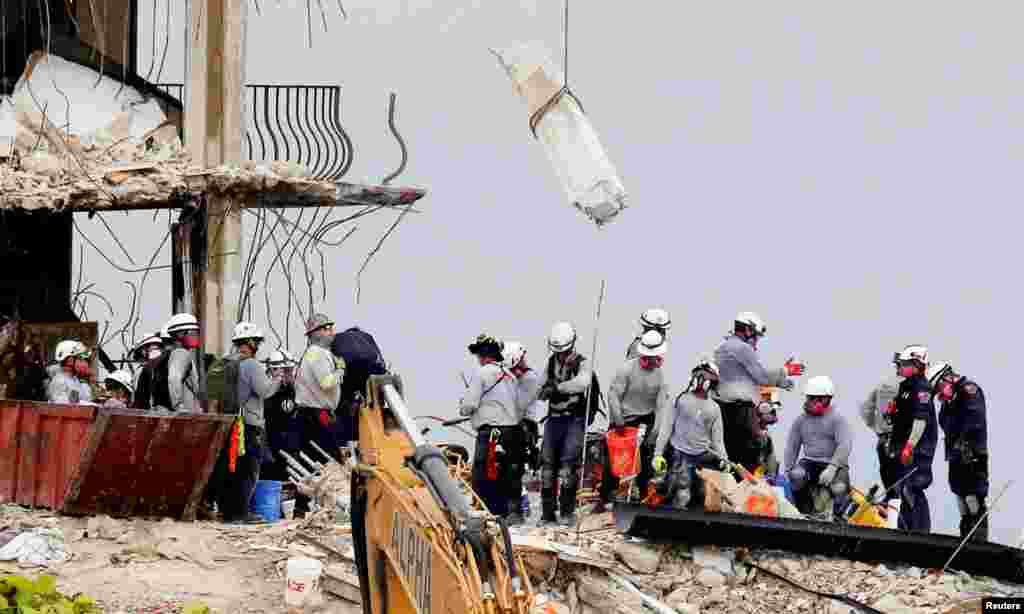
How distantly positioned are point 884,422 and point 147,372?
7215 mm

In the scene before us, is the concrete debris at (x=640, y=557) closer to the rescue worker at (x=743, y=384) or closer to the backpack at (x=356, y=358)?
the rescue worker at (x=743, y=384)

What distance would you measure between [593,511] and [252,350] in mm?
3557

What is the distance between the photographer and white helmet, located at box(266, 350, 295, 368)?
1889 cm

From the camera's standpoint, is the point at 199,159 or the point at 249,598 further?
the point at 199,159

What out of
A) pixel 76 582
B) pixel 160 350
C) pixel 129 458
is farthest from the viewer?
pixel 160 350

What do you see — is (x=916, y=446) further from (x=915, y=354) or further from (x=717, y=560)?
(x=717, y=560)

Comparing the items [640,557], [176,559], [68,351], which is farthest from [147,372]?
[640,557]

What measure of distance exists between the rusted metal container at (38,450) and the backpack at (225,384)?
145cm

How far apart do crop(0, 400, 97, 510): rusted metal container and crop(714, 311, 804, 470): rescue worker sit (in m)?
5.84

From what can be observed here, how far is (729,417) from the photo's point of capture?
17.9 m

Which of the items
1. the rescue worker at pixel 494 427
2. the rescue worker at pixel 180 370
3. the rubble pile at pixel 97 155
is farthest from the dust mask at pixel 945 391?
the rubble pile at pixel 97 155

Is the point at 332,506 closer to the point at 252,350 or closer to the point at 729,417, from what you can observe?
the point at 252,350

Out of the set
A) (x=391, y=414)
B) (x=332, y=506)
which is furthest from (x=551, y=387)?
(x=391, y=414)

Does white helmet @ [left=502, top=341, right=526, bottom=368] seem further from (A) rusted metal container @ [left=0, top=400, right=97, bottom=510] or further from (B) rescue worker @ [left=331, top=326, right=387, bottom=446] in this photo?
(A) rusted metal container @ [left=0, top=400, right=97, bottom=510]
